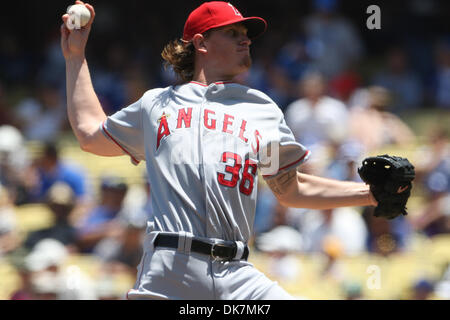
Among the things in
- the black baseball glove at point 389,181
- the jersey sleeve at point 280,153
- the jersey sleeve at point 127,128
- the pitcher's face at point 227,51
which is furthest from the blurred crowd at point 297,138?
the pitcher's face at point 227,51

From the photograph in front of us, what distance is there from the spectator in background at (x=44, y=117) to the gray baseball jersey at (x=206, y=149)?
22.0ft

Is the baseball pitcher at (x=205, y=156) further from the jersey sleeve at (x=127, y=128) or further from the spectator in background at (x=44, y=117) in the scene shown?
the spectator in background at (x=44, y=117)

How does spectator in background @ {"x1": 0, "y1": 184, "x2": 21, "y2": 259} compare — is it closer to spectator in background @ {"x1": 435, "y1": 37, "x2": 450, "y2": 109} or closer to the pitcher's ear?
the pitcher's ear

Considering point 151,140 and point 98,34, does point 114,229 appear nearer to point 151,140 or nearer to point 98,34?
point 151,140

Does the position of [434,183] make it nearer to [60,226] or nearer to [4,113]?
[60,226]

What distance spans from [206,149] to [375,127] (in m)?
5.19

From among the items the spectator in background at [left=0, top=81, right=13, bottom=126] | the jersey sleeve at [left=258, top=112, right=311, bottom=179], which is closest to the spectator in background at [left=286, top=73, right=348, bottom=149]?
the spectator in background at [left=0, top=81, right=13, bottom=126]

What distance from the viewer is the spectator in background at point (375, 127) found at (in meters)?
8.15

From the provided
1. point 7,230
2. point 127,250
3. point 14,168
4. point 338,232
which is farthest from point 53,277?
point 338,232

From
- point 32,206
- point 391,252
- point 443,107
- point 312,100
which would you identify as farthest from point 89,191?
point 443,107

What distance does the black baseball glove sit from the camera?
3564 mm

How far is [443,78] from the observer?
9.93m

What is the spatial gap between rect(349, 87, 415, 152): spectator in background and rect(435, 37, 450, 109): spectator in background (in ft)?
4.88

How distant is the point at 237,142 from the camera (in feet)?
11.0
